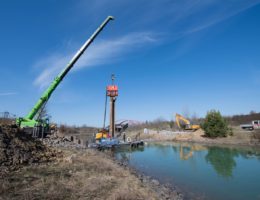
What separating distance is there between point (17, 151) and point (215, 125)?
1397 inches

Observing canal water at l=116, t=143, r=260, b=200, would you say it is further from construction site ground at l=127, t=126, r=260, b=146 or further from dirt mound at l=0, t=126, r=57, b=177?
construction site ground at l=127, t=126, r=260, b=146

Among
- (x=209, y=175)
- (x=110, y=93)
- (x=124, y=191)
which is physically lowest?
(x=209, y=175)

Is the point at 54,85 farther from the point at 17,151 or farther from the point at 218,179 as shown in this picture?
the point at 218,179

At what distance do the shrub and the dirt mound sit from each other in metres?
32.9

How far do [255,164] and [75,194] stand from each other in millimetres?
19271

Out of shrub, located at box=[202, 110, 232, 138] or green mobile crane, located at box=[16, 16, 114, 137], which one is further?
shrub, located at box=[202, 110, 232, 138]

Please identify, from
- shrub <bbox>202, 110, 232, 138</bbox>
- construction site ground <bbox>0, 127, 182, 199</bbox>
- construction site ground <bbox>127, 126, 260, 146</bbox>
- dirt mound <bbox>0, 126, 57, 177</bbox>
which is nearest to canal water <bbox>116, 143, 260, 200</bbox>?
construction site ground <bbox>0, 127, 182, 199</bbox>

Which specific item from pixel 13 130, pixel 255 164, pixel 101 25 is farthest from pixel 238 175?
pixel 101 25

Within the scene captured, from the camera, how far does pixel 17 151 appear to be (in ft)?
40.4

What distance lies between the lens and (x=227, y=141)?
3759 centimetres

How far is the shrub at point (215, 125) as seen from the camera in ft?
130

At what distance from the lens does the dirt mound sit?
11211 millimetres

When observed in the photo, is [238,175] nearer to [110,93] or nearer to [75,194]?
[75,194]

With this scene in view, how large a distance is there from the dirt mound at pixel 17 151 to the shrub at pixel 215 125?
108ft
